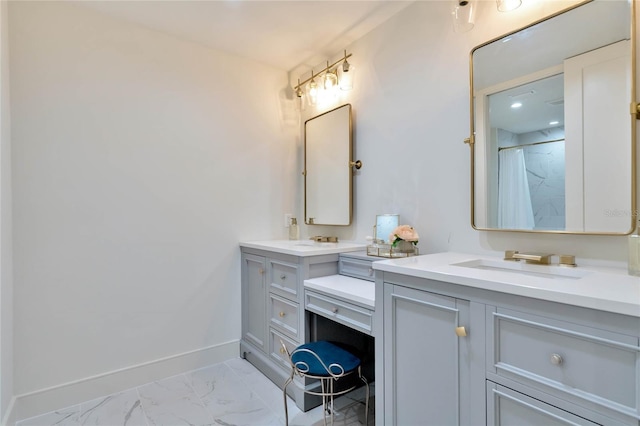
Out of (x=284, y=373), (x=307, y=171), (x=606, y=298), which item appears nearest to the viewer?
(x=606, y=298)

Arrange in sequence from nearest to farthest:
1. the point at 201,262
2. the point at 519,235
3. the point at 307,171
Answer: the point at 519,235 < the point at 201,262 < the point at 307,171

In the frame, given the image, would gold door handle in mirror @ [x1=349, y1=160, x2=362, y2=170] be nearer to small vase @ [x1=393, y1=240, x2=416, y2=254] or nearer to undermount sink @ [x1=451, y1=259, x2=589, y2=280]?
small vase @ [x1=393, y1=240, x2=416, y2=254]

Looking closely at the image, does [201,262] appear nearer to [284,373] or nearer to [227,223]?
[227,223]

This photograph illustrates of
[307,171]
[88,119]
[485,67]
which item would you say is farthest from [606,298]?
[88,119]

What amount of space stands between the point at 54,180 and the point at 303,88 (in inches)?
75.8

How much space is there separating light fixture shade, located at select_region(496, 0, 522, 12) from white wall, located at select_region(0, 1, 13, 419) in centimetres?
241

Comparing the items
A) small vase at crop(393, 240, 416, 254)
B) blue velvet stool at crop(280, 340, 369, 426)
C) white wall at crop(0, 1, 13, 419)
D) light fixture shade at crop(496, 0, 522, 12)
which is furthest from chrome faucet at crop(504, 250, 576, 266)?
white wall at crop(0, 1, 13, 419)

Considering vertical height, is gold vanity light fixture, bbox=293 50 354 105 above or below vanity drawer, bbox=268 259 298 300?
above

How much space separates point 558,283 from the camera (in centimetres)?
93

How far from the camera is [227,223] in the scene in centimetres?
253

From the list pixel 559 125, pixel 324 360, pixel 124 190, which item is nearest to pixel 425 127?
pixel 559 125

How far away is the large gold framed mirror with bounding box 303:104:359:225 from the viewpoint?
236 centimetres

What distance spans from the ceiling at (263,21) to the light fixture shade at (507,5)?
0.63 metres

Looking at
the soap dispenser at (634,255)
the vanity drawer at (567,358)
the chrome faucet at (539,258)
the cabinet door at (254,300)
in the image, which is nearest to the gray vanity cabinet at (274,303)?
the cabinet door at (254,300)
